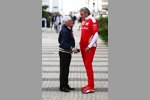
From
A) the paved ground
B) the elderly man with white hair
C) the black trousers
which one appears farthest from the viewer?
the black trousers

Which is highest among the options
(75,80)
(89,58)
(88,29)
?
(88,29)

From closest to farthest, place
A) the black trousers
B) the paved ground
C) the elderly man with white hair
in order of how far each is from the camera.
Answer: the paved ground
the elderly man with white hair
the black trousers

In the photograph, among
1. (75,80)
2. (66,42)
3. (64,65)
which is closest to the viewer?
(66,42)

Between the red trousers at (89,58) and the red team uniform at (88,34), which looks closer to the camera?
the red team uniform at (88,34)

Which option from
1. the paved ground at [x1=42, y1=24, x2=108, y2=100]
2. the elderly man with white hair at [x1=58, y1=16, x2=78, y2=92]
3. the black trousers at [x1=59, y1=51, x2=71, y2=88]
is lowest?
the paved ground at [x1=42, y1=24, x2=108, y2=100]

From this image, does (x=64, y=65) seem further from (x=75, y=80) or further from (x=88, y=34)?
(x=75, y=80)

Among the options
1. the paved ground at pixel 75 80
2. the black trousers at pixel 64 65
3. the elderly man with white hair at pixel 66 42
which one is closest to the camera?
the paved ground at pixel 75 80

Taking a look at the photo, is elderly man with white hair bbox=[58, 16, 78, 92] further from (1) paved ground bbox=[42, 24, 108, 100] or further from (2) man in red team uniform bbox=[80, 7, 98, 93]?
(1) paved ground bbox=[42, 24, 108, 100]

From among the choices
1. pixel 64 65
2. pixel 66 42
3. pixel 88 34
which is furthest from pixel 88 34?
pixel 64 65

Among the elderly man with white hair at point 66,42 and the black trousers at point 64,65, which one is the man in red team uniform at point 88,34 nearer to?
the elderly man with white hair at point 66,42

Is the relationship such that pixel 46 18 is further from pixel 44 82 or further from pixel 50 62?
pixel 44 82

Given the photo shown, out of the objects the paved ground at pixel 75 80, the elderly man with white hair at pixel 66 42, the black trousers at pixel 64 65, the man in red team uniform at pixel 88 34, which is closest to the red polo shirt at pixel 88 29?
the man in red team uniform at pixel 88 34

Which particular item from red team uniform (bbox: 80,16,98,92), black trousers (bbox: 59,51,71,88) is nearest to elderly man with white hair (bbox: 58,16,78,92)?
black trousers (bbox: 59,51,71,88)

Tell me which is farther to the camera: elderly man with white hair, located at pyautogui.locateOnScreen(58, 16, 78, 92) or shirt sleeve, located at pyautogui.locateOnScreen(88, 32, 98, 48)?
elderly man with white hair, located at pyautogui.locateOnScreen(58, 16, 78, 92)
